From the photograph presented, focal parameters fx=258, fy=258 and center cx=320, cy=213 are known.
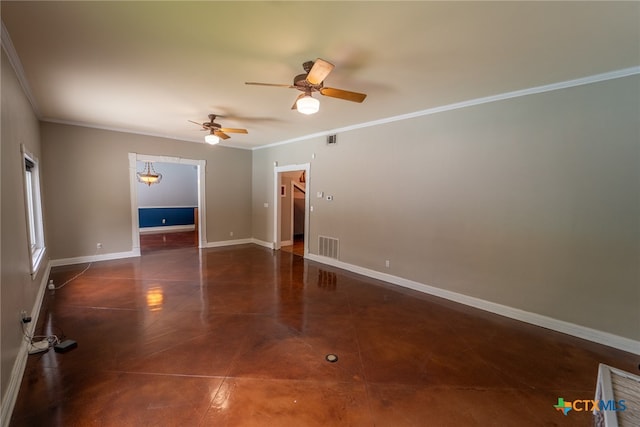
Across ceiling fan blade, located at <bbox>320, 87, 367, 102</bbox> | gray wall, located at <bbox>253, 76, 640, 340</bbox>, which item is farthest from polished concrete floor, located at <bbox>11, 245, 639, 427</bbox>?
ceiling fan blade, located at <bbox>320, 87, 367, 102</bbox>

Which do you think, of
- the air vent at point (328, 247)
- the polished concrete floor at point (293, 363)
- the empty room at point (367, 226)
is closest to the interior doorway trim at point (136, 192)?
the empty room at point (367, 226)

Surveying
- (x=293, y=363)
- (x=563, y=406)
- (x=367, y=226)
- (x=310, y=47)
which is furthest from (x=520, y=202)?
(x=293, y=363)

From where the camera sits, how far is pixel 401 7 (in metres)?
1.81

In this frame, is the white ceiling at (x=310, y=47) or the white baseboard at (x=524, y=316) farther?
the white baseboard at (x=524, y=316)

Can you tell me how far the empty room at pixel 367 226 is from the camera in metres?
1.90

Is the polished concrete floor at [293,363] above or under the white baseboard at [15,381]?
under

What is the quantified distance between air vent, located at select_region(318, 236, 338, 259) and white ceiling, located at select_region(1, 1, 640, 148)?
291 cm

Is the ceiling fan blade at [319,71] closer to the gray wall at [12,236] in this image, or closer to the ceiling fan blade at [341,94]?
the ceiling fan blade at [341,94]

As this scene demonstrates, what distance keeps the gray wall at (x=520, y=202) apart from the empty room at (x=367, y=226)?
0.9 inches

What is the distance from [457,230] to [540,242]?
926 mm

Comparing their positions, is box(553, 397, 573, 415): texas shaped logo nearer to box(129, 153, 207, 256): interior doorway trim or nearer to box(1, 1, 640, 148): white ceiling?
box(1, 1, 640, 148): white ceiling

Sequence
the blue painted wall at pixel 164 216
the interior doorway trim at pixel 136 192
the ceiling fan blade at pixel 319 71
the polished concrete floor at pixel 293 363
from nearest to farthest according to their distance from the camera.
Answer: the polished concrete floor at pixel 293 363
the ceiling fan blade at pixel 319 71
the interior doorway trim at pixel 136 192
the blue painted wall at pixel 164 216

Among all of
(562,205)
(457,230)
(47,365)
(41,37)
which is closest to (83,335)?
(47,365)

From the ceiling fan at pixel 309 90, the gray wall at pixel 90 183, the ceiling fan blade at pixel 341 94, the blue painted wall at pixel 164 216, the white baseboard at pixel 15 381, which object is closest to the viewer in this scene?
the white baseboard at pixel 15 381
